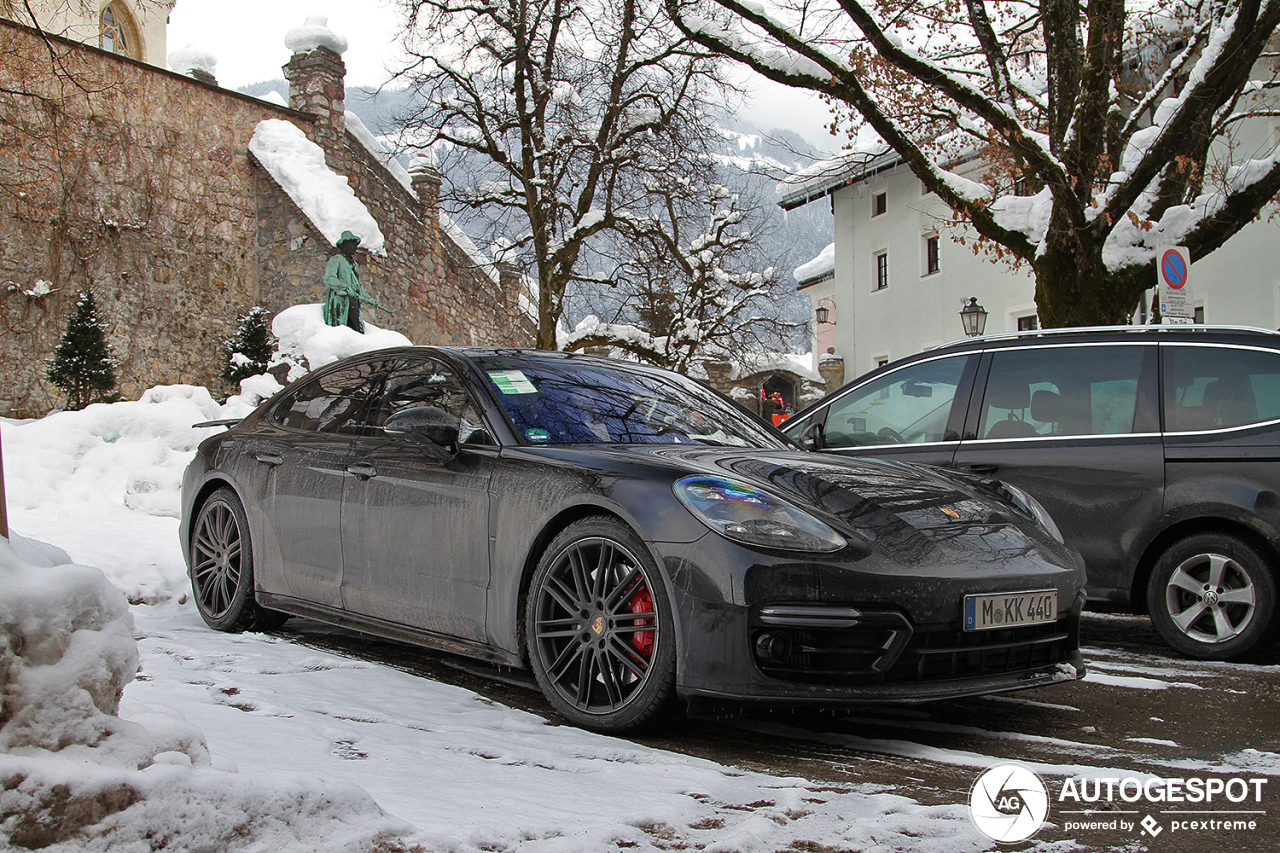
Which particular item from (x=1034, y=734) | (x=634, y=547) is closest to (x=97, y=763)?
(x=634, y=547)

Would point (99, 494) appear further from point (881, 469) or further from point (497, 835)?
point (497, 835)

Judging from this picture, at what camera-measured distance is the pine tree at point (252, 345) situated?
1965 cm

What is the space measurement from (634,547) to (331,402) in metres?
2.28

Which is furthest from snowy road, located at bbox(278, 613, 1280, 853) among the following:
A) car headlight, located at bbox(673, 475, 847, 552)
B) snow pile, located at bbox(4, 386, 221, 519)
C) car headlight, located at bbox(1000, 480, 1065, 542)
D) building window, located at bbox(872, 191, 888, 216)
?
building window, located at bbox(872, 191, 888, 216)

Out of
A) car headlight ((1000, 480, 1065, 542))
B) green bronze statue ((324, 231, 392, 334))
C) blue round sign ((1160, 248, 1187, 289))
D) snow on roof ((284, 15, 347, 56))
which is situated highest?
snow on roof ((284, 15, 347, 56))

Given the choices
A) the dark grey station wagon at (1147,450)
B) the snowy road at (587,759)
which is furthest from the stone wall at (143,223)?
the dark grey station wagon at (1147,450)

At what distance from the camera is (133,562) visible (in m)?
6.03

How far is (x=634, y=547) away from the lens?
3375 mm

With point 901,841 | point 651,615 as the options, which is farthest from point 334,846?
point 651,615

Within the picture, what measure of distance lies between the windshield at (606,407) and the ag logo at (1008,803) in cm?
169

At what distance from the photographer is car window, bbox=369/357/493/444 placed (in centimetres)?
419

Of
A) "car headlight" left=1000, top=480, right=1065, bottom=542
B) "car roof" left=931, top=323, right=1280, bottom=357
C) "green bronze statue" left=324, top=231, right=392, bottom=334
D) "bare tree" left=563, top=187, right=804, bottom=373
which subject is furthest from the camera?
"bare tree" left=563, top=187, right=804, bottom=373

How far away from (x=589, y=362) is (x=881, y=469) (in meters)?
1.40

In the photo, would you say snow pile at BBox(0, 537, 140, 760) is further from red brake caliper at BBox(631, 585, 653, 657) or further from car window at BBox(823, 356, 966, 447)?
car window at BBox(823, 356, 966, 447)
